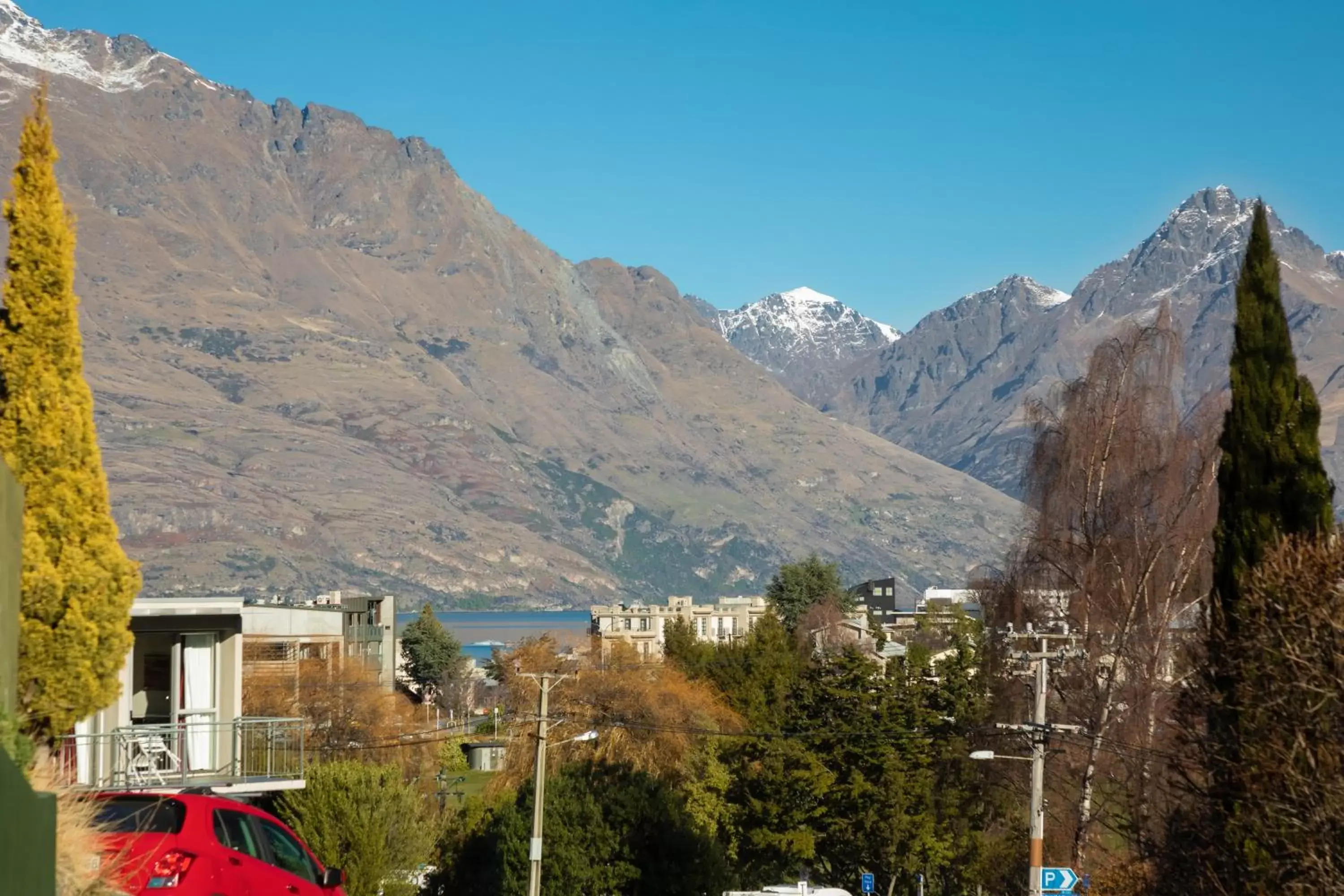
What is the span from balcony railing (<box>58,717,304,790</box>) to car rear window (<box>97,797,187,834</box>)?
8.22 meters

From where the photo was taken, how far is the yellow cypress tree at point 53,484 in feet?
70.0

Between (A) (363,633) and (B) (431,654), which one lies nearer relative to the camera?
(A) (363,633)

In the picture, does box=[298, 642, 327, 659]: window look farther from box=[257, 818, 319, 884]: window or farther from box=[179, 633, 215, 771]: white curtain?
box=[257, 818, 319, 884]: window

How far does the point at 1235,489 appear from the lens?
2647 cm

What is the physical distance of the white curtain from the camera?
31.7 metres

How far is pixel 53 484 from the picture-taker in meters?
21.7

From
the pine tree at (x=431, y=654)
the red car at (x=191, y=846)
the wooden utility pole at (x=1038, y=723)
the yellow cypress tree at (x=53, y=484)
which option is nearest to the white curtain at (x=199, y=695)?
the yellow cypress tree at (x=53, y=484)

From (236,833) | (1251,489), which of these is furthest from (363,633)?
(236,833)

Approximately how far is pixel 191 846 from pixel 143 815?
0.55m

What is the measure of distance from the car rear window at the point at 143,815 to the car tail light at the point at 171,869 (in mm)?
242

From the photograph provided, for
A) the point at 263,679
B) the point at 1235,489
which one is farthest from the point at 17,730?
the point at 263,679

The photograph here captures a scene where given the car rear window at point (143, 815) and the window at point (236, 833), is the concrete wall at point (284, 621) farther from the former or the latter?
the car rear window at point (143, 815)

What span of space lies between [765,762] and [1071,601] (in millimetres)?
15743

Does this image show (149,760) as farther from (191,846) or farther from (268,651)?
A: (268,651)
